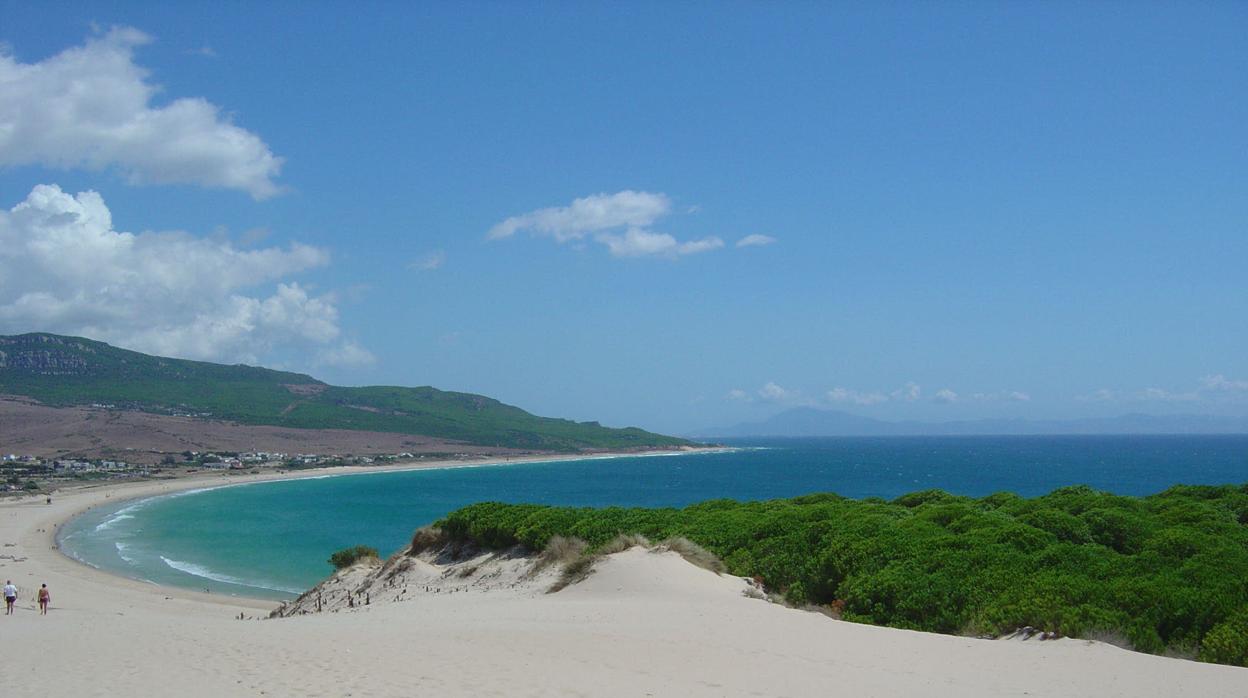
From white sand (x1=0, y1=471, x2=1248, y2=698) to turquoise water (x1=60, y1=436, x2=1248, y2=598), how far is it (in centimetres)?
2734

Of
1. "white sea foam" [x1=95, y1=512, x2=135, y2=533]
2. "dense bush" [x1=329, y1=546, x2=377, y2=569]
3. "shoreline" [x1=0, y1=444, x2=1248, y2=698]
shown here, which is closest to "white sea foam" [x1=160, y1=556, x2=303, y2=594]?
"dense bush" [x1=329, y1=546, x2=377, y2=569]

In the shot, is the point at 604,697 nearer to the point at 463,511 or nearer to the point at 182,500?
the point at 463,511

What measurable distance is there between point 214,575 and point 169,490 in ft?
226

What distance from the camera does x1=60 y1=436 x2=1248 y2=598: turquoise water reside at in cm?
4931

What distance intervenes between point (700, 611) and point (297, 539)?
167ft

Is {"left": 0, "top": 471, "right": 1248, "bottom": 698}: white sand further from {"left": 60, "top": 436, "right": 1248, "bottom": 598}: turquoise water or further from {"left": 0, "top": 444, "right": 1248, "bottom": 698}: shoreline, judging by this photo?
{"left": 60, "top": 436, "right": 1248, "bottom": 598}: turquoise water

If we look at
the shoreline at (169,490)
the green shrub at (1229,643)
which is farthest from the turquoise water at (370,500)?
the green shrub at (1229,643)

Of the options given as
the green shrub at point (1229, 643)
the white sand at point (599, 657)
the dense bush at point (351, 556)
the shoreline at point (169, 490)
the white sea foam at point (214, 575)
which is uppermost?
the green shrub at point (1229, 643)

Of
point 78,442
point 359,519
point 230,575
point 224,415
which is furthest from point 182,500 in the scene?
point 224,415

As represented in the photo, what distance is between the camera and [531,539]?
80.4 feet

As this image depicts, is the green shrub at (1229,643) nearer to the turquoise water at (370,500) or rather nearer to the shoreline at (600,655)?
the shoreline at (600,655)

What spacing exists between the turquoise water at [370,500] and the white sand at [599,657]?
2734 centimetres

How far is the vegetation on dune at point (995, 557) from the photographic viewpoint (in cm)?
1252

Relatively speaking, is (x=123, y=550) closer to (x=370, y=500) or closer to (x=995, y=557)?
(x=370, y=500)
